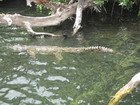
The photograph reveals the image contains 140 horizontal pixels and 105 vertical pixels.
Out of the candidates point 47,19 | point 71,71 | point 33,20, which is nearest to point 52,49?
point 71,71

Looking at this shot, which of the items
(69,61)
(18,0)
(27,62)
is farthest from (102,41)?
(18,0)

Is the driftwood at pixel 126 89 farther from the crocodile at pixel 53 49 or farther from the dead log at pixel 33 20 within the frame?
the dead log at pixel 33 20

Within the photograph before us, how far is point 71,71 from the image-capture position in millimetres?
11898

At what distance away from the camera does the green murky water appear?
33.6ft

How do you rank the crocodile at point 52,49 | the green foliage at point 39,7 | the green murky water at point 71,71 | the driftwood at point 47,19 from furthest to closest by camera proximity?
the green foliage at point 39,7
the driftwood at point 47,19
the crocodile at point 52,49
the green murky water at point 71,71

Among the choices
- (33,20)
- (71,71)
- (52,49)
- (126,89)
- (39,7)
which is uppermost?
(39,7)

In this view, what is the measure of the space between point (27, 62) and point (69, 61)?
4.59 ft

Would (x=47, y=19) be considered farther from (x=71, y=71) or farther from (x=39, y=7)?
(x=71, y=71)

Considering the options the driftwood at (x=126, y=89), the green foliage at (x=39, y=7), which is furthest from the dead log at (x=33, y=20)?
the driftwood at (x=126, y=89)

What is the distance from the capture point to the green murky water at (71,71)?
403 inches

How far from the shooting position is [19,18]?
15.5 meters

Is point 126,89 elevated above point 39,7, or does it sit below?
below

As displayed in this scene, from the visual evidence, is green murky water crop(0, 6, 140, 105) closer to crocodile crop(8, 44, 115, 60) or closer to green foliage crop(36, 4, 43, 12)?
crocodile crop(8, 44, 115, 60)

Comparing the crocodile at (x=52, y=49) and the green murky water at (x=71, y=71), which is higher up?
the crocodile at (x=52, y=49)
